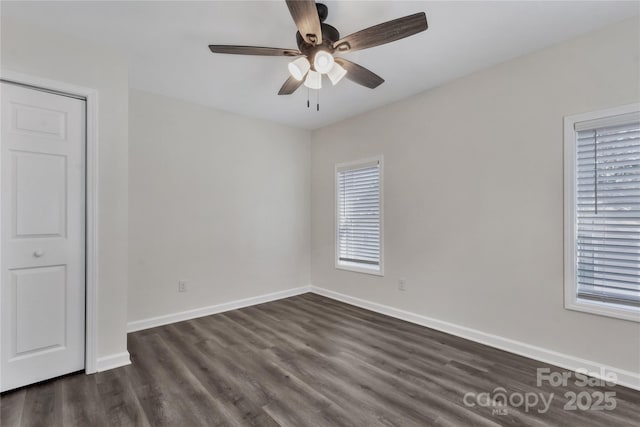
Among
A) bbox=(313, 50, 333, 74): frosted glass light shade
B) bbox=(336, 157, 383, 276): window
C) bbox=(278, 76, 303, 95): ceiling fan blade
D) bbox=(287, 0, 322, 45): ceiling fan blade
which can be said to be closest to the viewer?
bbox=(287, 0, 322, 45): ceiling fan blade

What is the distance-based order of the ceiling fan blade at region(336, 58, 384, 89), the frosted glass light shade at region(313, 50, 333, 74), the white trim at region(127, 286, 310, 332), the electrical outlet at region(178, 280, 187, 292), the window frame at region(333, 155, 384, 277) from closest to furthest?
the frosted glass light shade at region(313, 50, 333, 74) → the ceiling fan blade at region(336, 58, 384, 89) → the white trim at region(127, 286, 310, 332) → the electrical outlet at region(178, 280, 187, 292) → the window frame at region(333, 155, 384, 277)

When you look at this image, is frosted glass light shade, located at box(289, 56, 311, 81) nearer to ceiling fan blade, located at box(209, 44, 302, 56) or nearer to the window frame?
ceiling fan blade, located at box(209, 44, 302, 56)

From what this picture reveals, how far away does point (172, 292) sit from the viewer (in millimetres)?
3490

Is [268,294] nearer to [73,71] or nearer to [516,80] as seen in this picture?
Answer: [73,71]

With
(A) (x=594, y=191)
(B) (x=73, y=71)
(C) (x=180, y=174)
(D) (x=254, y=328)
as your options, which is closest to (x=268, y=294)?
(D) (x=254, y=328)

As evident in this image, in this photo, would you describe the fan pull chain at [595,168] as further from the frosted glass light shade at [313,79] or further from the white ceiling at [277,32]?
the frosted glass light shade at [313,79]

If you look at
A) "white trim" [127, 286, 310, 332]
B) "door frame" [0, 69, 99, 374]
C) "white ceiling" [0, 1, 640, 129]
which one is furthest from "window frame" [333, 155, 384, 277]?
"door frame" [0, 69, 99, 374]

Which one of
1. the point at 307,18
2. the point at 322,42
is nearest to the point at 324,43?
the point at 322,42

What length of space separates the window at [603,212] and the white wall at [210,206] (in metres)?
3.33

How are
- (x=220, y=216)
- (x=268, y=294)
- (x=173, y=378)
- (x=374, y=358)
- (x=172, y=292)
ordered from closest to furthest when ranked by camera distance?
(x=173, y=378) < (x=374, y=358) < (x=172, y=292) < (x=220, y=216) < (x=268, y=294)

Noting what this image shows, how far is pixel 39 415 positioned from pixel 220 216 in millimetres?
2414

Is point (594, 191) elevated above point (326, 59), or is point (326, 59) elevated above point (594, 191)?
point (326, 59)

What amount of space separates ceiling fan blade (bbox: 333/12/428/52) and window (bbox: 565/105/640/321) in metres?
1.64

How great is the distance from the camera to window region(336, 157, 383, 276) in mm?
3943
